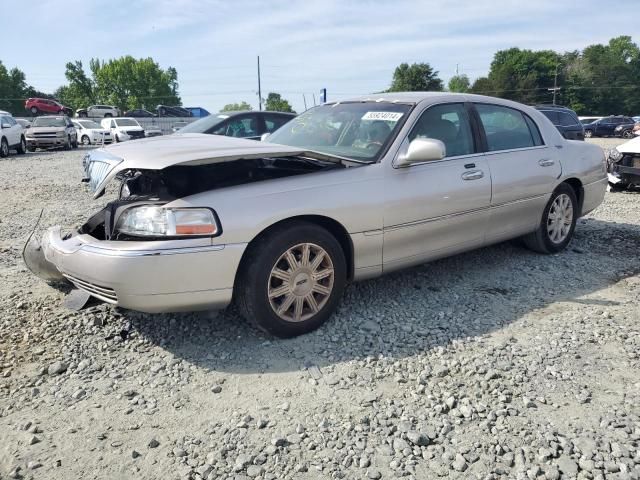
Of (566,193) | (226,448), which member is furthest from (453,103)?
(226,448)

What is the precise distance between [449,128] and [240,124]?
6.57 m

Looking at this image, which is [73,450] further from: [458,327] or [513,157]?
[513,157]

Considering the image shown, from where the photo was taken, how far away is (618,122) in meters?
38.2

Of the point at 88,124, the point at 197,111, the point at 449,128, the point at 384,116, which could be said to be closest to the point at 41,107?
the point at 197,111

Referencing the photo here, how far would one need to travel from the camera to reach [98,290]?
3141 mm

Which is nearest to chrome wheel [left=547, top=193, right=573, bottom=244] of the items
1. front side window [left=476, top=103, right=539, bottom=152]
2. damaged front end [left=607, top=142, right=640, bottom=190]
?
front side window [left=476, top=103, right=539, bottom=152]

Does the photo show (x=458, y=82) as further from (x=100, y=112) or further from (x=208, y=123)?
(x=208, y=123)

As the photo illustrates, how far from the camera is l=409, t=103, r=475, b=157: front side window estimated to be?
13.4 ft

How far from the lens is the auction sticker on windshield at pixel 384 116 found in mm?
4051

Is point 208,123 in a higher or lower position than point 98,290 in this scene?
higher

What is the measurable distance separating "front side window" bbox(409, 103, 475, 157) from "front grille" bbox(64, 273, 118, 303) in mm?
2386

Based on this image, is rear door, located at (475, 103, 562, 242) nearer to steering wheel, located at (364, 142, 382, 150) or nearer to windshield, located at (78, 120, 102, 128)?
steering wheel, located at (364, 142, 382, 150)

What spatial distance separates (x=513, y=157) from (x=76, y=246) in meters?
3.59

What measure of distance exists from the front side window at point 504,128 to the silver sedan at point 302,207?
0.6 inches
